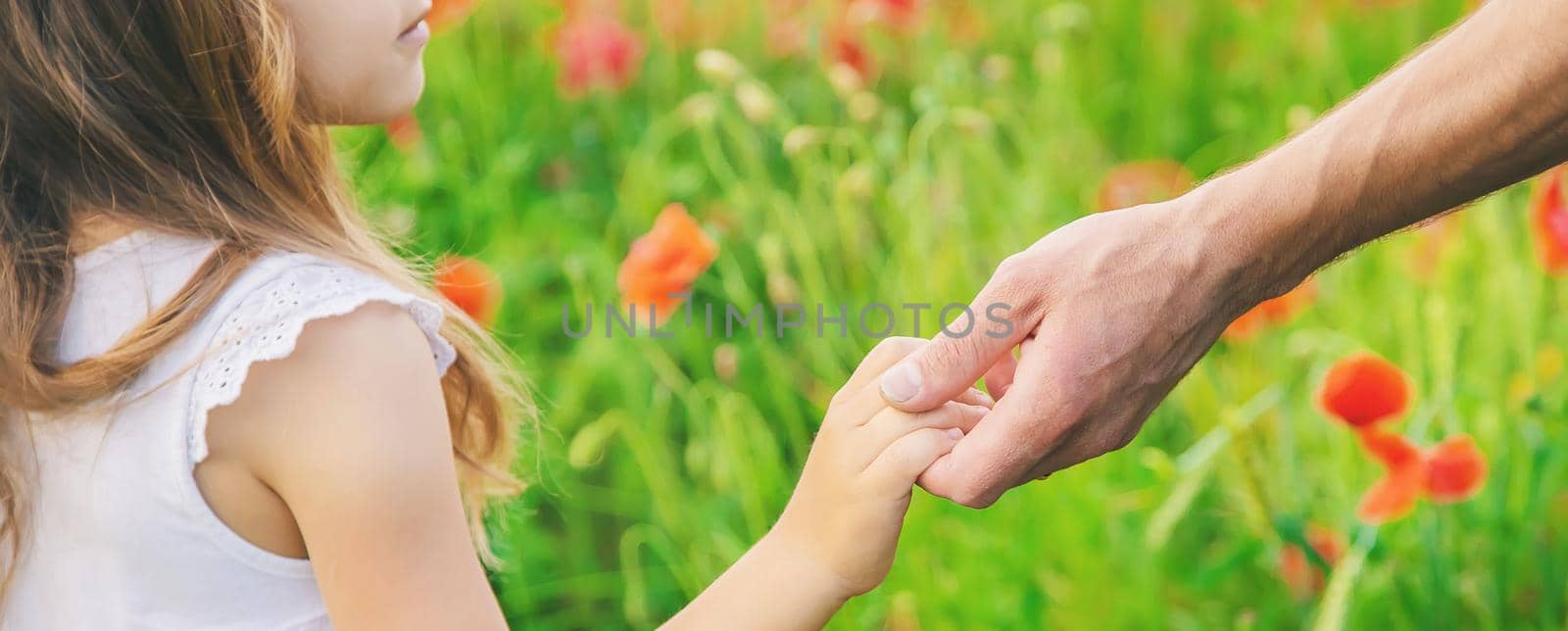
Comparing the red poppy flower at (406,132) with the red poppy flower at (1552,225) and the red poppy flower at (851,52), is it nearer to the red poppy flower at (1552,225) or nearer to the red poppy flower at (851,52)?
the red poppy flower at (851,52)

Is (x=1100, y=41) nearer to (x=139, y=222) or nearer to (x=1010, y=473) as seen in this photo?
(x=1010, y=473)

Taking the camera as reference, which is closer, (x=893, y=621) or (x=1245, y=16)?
(x=893, y=621)

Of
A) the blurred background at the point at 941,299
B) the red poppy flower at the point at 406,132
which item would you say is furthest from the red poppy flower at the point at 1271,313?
the red poppy flower at the point at 406,132

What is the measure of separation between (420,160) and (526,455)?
595 millimetres

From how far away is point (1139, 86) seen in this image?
8.99 ft

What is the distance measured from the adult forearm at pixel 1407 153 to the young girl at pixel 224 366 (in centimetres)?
28

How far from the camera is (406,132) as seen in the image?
2164mm

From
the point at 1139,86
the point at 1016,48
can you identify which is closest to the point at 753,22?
the point at 1016,48

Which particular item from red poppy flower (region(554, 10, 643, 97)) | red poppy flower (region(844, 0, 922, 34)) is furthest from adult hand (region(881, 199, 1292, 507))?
red poppy flower (region(554, 10, 643, 97))

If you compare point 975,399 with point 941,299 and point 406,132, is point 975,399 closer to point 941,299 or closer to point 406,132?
point 941,299

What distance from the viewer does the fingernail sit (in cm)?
96

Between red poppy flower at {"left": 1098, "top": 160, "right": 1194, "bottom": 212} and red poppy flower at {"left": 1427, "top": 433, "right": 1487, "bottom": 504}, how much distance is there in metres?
0.54

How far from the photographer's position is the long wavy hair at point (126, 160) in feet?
2.82

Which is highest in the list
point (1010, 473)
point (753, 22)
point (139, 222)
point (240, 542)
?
point (139, 222)
